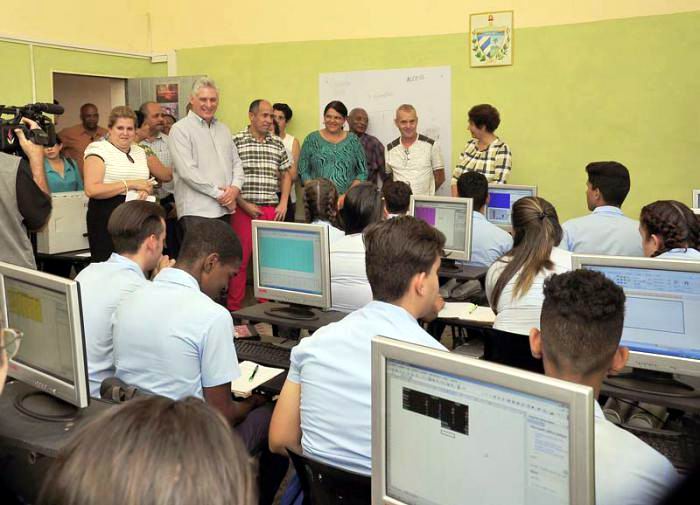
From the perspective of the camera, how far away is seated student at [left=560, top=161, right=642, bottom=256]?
13.6 ft

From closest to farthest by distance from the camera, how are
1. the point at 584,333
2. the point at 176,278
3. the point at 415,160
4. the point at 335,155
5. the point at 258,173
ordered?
1. the point at 584,333
2. the point at 176,278
3. the point at 258,173
4. the point at 335,155
5. the point at 415,160

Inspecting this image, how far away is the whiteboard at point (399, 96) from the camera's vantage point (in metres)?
7.26

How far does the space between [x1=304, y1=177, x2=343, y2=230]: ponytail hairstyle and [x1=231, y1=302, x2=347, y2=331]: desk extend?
61cm

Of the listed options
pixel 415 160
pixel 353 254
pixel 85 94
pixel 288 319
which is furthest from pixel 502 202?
pixel 85 94

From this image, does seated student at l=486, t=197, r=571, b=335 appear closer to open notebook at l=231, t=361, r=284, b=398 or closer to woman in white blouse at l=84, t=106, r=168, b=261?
open notebook at l=231, t=361, r=284, b=398

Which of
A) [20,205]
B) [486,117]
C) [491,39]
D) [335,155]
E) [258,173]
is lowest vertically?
[20,205]

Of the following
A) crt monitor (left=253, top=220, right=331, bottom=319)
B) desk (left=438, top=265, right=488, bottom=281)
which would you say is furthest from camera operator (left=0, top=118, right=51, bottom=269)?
desk (left=438, top=265, right=488, bottom=281)

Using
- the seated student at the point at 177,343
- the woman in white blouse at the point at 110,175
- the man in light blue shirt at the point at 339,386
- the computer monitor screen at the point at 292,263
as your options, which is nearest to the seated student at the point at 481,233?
the computer monitor screen at the point at 292,263

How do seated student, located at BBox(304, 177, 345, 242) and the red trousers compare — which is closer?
seated student, located at BBox(304, 177, 345, 242)

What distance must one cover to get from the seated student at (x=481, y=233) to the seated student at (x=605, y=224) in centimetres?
81

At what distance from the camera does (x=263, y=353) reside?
3434 millimetres

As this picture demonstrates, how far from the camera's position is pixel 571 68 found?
261 inches

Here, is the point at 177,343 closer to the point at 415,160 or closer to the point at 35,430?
the point at 35,430

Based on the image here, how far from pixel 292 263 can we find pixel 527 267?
1158 millimetres
